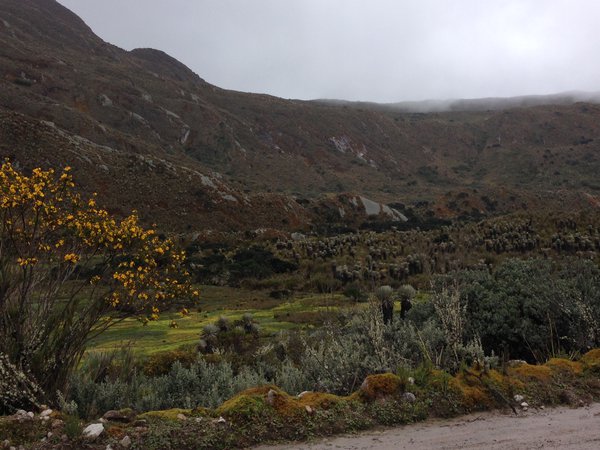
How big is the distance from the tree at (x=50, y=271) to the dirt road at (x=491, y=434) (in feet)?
11.8

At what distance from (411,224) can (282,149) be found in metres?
53.0

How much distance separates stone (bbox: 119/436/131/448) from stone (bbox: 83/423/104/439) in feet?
0.85

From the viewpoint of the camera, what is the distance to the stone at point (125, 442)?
4.58 metres

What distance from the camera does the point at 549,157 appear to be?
10106 cm

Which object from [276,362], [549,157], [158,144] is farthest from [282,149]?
[276,362]

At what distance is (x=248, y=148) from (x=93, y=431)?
90.9 metres

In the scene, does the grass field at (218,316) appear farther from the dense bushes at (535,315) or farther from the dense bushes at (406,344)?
the dense bushes at (535,315)

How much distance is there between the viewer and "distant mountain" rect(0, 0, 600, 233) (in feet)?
162

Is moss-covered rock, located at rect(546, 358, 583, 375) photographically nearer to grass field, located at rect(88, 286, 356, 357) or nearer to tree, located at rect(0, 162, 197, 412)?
tree, located at rect(0, 162, 197, 412)

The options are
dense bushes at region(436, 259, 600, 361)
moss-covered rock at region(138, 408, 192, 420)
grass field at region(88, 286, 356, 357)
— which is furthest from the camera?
grass field at region(88, 286, 356, 357)

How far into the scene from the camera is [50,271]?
7074 mm

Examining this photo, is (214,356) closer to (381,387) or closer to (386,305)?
(381,387)

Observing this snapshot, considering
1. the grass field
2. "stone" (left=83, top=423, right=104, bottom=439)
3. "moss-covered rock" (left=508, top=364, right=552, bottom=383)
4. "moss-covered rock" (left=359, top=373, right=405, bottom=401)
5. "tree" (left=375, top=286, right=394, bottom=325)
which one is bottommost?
the grass field

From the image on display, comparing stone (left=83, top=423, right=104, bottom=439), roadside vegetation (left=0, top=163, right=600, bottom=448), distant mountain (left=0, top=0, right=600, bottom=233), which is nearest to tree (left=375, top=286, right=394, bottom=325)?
roadside vegetation (left=0, top=163, right=600, bottom=448)
